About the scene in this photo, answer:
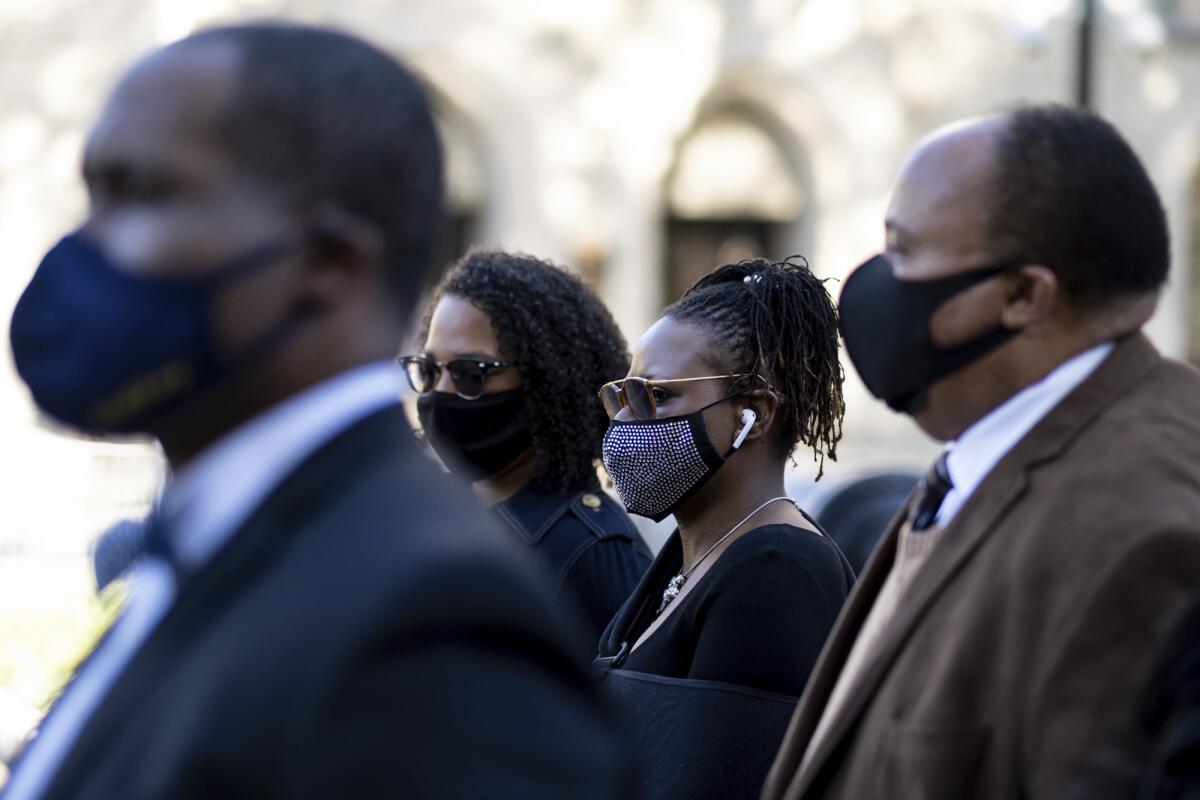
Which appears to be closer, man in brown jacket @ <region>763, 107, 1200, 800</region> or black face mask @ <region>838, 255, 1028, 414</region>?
man in brown jacket @ <region>763, 107, 1200, 800</region>

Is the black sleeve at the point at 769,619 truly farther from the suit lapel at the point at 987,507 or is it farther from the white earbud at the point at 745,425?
the suit lapel at the point at 987,507

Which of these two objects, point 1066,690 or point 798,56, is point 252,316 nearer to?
point 1066,690

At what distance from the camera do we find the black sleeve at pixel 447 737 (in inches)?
62.0

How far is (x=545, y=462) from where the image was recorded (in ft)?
14.3

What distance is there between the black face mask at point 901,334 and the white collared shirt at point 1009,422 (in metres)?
0.09

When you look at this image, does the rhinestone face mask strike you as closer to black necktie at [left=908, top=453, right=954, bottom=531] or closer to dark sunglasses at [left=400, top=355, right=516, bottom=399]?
dark sunglasses at [left=400, top=355, right=516, bottom=399]

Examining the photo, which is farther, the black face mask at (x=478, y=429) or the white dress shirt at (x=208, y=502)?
the black face mask at (x=478, y=429)

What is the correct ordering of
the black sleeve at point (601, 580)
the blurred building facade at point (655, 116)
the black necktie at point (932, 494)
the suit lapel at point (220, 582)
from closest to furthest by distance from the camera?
the suit lapel at point (220, 582) < the black necktie at point (932, 494) < the black sleeve at point (601, 580) < the blurred building facade at point (655, 116)

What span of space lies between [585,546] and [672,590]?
46 cm

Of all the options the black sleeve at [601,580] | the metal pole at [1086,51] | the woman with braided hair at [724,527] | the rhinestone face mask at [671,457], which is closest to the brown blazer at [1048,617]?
the woman with braided hair at [724,527]

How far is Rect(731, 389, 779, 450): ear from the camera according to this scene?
3752 millimetres

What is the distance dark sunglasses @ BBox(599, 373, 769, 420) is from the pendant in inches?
14.6

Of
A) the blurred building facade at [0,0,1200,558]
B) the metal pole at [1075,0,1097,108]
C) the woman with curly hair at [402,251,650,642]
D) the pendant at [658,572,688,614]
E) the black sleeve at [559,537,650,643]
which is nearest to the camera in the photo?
the pendant at [658,572,688,614]

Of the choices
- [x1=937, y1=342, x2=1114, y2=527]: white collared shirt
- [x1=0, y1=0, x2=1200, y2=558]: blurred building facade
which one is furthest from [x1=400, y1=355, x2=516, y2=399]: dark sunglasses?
[x1=0, y1=0, x2=1200, y2=558]: blurred building facade
